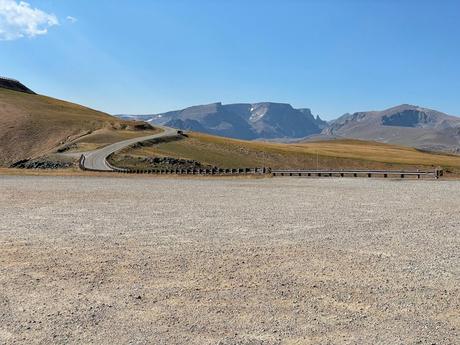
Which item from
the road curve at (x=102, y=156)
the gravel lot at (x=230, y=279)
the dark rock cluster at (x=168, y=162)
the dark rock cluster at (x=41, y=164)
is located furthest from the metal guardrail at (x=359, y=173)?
the dark rock cluster at (x=41, y=164)

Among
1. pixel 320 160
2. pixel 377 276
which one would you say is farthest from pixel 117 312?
pixel 320 160

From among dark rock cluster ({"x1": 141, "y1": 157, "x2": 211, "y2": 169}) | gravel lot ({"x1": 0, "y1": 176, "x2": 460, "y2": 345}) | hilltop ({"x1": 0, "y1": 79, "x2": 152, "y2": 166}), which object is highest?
hilltop ({"x1": 0, "y1": 79, "x2": 152, "y2": 166})

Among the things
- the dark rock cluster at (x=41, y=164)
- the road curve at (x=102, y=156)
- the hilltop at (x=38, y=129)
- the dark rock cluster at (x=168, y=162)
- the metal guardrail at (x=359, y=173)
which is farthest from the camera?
the hilltop at (x=38, y=129)

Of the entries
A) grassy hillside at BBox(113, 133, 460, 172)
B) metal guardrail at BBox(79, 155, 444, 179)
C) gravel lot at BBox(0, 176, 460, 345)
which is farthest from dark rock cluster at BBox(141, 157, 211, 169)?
gravel lot at BBox(0, 176, 460, 345)

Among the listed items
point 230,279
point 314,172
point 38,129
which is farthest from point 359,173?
point 38,129

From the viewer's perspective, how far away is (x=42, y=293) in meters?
9.77

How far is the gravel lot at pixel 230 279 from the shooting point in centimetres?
784

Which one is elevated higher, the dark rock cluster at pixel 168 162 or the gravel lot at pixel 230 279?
the dark rock cluster at pixel 168 162

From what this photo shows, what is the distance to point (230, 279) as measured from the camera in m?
10.8

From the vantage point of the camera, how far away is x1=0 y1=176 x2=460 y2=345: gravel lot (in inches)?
309

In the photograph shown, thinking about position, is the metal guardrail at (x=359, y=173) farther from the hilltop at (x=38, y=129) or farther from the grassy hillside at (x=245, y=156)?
the hilltop at (x=38, y=129)

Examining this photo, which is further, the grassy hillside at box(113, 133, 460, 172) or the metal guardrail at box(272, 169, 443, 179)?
the grassy hillside at box(113, 133, 460, 172)

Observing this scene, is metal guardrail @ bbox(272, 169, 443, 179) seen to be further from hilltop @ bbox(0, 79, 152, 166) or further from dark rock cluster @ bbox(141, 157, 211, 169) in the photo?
hilltop @ bbox(0, 79, 152, 166)

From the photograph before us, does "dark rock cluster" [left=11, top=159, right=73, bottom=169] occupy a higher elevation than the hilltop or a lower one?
lower
